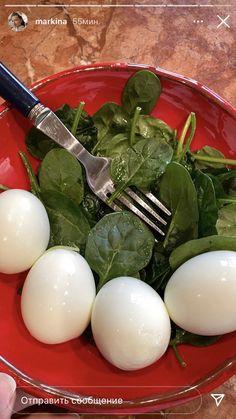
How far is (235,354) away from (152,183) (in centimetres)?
24

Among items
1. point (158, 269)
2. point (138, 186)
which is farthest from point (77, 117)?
point (158, 269)

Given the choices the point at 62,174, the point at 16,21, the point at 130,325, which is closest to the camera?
the point at 130,325

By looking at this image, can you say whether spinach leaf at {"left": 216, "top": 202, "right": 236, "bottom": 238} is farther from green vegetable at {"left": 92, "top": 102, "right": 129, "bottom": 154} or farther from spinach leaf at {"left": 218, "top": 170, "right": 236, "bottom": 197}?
green vegetable at {"left": 92, "top": 102, "right": 129, "bottom": 154}

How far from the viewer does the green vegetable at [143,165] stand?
0.65m

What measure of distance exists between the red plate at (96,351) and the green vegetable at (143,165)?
4.0 inches

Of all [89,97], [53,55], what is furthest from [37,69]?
[89,97]

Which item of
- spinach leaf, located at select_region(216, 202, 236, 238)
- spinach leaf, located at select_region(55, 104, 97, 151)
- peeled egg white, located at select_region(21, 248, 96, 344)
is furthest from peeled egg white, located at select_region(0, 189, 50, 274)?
spinach leaf, located at select_region(216, 202, 236, 238)

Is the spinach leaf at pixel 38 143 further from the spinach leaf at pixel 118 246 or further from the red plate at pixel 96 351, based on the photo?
the spinach leaf at pixel 118 246

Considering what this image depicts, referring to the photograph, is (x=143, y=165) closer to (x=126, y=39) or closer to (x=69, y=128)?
(x=69, y=128)

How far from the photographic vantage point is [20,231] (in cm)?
59

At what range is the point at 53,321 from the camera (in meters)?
0.57

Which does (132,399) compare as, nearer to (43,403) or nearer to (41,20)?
(43,403)

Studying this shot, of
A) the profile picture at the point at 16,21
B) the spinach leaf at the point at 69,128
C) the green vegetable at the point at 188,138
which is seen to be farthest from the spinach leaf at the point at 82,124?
the profile picture at the point at 16,21

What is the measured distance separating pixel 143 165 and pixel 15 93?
188mm
